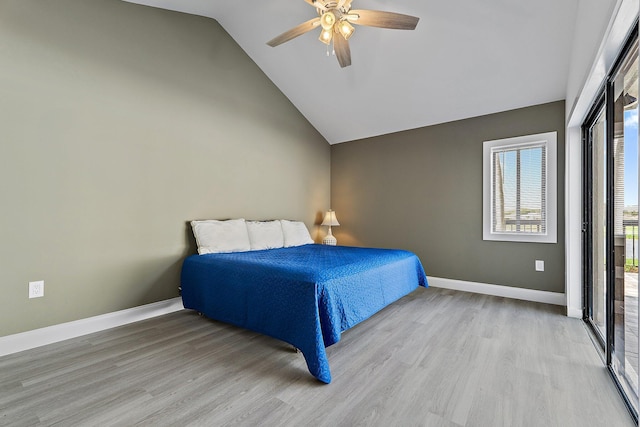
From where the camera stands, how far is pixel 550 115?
3.42m

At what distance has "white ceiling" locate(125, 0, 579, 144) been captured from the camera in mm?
2736

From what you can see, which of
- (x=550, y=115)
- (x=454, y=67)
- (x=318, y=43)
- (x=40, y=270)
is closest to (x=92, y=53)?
(x=40, y=270)

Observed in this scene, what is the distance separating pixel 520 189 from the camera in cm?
364

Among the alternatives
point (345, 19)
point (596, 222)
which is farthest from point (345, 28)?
point (596, 222)

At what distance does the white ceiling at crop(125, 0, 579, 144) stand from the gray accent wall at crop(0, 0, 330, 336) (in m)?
A: 0.53

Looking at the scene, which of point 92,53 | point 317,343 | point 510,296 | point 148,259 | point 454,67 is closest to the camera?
point 317,343

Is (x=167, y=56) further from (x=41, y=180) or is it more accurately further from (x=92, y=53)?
(x=41, y=180)

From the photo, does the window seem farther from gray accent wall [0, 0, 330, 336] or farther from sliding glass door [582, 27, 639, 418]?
gray accent wall [0, 0, 330, 336]

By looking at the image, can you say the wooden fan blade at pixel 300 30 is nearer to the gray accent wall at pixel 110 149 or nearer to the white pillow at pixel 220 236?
the gray accent wall at pixel 110 149

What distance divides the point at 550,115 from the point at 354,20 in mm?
2622

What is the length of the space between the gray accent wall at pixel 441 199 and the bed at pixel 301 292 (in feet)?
4.26

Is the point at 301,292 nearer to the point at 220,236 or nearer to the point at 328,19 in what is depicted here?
the point at 220,236

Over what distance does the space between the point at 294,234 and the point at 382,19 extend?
2699mm

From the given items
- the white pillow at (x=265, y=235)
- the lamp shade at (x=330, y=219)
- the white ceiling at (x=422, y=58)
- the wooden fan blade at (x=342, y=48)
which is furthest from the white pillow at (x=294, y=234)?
the wooden fan blade at (x=342, y=48)
